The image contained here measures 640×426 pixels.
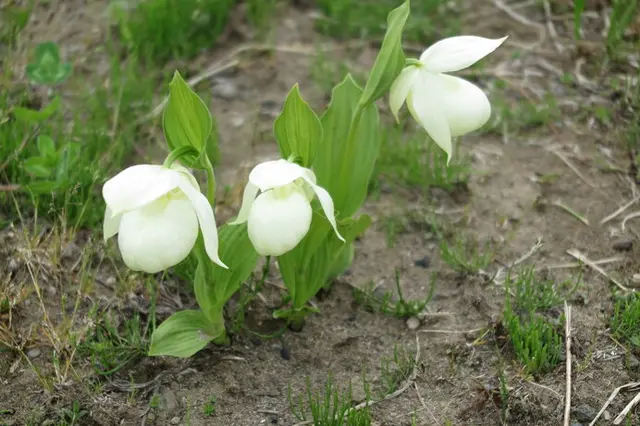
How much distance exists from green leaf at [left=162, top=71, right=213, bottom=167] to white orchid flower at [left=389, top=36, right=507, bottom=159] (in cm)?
44

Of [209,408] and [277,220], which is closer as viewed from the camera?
[277,220]

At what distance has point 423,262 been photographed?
6.93 ft

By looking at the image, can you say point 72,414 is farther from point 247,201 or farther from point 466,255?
point 466,255

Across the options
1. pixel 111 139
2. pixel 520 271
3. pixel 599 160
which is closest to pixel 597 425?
pixel 520 271

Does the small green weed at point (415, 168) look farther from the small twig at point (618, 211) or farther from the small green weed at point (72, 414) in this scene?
the small green weed at point (72, 414)

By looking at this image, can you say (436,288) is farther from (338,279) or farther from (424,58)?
(424,58)

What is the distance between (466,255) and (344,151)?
21.8 inches

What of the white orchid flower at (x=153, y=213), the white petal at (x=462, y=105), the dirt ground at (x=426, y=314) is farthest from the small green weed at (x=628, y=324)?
the white orchid flower at (x=153, y=213)

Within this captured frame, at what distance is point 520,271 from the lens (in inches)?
78.1

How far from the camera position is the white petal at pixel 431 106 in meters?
1.57

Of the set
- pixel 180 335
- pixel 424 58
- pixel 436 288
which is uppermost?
pixel 424 58

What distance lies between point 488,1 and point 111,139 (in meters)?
1.79

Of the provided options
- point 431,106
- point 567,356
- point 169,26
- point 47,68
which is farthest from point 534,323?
point 169,26

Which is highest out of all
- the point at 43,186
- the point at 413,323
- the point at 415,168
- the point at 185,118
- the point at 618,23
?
the point at 185,118
